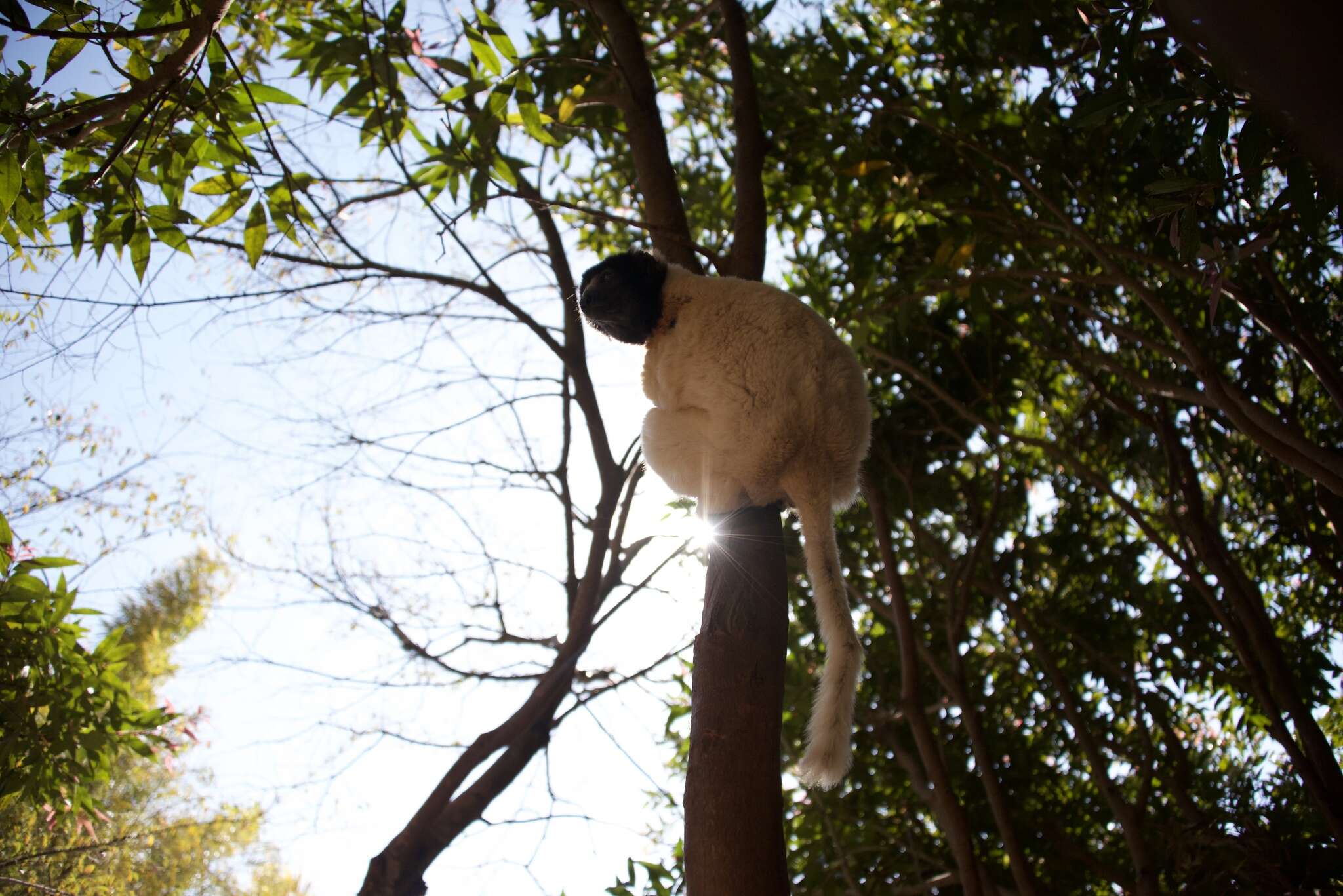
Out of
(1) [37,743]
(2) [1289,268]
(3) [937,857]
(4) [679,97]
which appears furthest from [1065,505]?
(1) [37,743]

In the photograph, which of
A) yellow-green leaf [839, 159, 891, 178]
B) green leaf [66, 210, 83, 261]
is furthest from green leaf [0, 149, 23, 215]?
yellow-green leaf [839, 159, 891, 178]

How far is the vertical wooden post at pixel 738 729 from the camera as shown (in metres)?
1.82

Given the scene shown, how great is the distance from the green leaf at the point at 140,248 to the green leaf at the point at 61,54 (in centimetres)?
64

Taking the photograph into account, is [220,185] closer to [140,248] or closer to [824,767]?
[140,248]

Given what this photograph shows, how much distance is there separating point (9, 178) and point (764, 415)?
2.46 m

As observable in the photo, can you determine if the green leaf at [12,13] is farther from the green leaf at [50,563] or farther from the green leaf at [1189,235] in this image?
the green leaf at [1189,235]

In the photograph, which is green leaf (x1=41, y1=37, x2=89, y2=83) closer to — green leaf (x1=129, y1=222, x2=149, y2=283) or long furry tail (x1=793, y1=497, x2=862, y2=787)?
green leaf (x1=129, y1=222, x2=149, y2=283)

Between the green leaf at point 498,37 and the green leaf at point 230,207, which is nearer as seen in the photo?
the green leaf at point 498,37

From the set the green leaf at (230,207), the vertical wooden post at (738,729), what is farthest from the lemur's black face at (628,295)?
the green leaf at (230,207)

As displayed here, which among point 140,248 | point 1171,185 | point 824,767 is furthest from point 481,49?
point 824,767

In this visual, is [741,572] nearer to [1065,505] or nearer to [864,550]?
[864,550]

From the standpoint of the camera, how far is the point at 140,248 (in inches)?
124

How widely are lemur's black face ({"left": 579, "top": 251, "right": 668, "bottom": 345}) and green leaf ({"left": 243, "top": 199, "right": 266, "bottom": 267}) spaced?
1.36 meters

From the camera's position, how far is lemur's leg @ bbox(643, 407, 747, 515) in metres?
2.87
